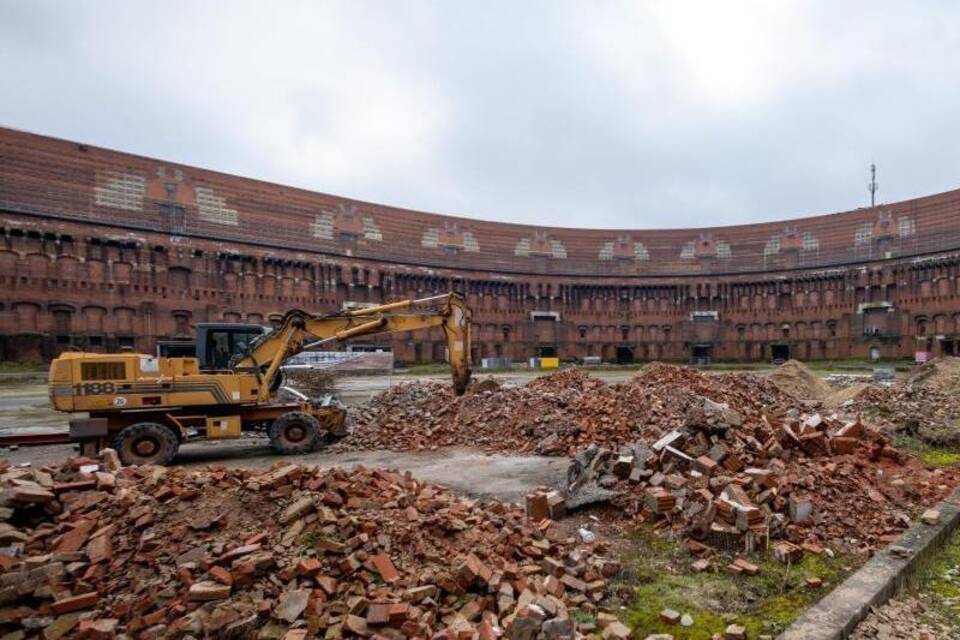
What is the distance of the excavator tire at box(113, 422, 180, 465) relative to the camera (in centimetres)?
996

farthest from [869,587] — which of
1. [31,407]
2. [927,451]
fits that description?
[31,407]

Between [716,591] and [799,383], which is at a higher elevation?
[799,383]

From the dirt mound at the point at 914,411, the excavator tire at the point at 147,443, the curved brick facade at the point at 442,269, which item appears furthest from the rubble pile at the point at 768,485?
the curved brick facade at the point at 442,269

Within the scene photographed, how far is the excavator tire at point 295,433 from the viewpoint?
37.0ft

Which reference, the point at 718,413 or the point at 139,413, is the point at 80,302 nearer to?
the point at 139,413

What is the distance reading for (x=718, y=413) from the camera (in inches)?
314

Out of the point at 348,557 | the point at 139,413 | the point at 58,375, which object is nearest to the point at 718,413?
the point at 348,557

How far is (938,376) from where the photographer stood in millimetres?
19969

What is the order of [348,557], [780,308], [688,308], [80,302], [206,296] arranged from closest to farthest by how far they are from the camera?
1. [348,557]
2. [80,302]
3. [206,296]
4. [780,308]
5. [688,308]

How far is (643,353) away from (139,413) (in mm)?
55593

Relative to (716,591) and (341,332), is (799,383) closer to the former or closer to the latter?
(341,332)

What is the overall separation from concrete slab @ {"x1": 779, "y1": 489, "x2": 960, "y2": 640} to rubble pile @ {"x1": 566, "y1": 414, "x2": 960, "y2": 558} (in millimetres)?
286

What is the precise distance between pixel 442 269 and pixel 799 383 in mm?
38822

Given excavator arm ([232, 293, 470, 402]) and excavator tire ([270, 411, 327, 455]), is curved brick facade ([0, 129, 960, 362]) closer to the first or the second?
excavator arm ([232, 293, 470, 402])
